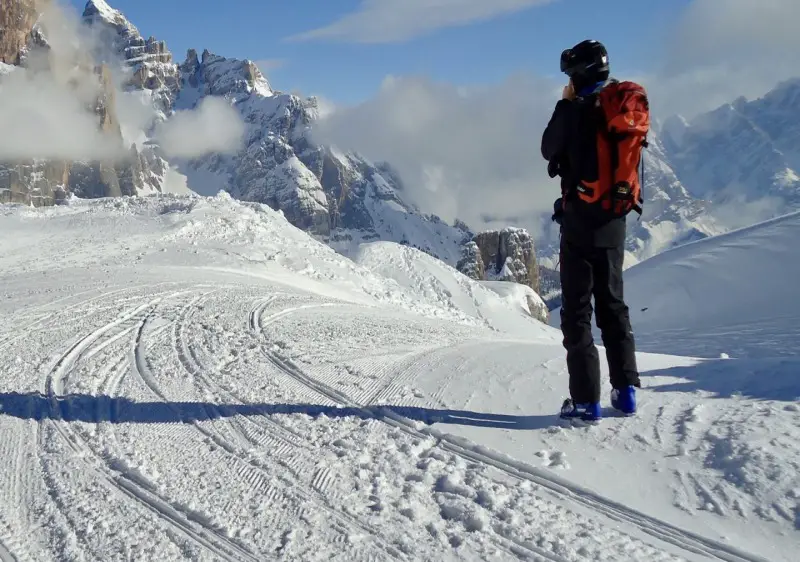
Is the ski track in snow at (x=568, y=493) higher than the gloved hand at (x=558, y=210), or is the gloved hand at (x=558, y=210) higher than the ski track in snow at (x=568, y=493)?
the gloved hand at (x=558, y=210)

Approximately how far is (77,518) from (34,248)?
58.7 feet

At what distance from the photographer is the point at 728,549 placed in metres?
2.86

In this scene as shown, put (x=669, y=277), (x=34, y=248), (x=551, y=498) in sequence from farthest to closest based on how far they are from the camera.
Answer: (x=669, y=277) → (x=34, y=248) → (x=551, y=498)

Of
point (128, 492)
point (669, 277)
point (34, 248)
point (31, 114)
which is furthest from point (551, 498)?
point (31, 114)

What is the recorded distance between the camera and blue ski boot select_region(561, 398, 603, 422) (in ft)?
14.1

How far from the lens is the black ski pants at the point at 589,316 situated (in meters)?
4.23

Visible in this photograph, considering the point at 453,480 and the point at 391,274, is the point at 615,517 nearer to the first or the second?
the point at 453,480

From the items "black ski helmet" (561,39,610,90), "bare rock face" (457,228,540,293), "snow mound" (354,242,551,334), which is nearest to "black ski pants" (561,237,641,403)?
"black ski helmet" (561,39,610,90)

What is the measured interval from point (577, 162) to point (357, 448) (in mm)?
2414

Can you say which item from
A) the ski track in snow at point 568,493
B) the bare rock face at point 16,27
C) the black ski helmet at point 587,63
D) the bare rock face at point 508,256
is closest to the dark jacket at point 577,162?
the black ski helmet at point 587,63

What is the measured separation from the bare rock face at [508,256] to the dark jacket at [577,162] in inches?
3708

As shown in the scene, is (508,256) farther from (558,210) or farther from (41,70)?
(41,70)

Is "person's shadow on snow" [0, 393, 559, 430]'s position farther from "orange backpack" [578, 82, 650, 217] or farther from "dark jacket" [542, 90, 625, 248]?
"orange backpack" [578, 82, 650, 217]

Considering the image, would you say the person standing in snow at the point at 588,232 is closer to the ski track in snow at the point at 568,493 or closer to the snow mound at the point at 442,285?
the ski track in snow at the point at 568,493
